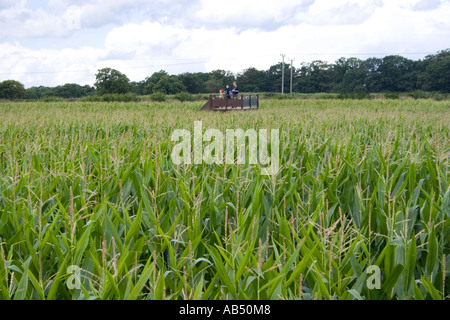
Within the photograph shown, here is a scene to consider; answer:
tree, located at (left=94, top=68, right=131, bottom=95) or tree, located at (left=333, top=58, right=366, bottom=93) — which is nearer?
tree, located at (left=94, top=68, right=131, bottom=95)

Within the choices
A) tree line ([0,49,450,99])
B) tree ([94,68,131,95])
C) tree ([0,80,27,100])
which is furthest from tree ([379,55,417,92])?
tree ([0,80,27,100])

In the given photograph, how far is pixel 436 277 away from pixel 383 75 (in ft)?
287

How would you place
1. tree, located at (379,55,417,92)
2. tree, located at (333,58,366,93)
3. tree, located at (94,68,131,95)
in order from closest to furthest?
tree, located at (94,68,131,95) < tree, located at (379,55,417,92) < tree, located at (333,58,366,93)

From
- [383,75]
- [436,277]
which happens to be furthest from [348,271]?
[383,75]

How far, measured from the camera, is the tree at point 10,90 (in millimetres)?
69062

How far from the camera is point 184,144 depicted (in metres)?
6.58

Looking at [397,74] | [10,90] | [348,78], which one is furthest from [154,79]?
[397,74]

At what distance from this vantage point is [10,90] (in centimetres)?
6956

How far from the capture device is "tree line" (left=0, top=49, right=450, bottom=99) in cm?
7000

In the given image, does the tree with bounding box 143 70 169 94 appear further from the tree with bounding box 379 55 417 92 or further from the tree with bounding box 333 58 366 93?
the tree with bounding box 379 55 417 92

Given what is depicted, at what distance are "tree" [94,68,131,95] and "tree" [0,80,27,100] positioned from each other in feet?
49.9

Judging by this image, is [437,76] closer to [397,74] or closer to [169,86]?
[397,74]
